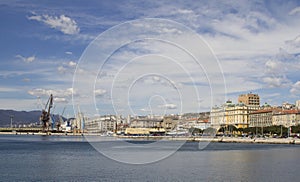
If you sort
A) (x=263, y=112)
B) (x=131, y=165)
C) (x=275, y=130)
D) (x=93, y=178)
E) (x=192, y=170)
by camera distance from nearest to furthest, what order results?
(x=93, y=178)
(x=192, y=170)
(x=131, y=165)
(x=275, y=130)
(x=263, y=112)

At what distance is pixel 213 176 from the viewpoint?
105 ft

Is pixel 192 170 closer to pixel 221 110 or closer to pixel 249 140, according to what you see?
pixel 249 140

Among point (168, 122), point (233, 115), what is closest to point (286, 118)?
point (233, 115)

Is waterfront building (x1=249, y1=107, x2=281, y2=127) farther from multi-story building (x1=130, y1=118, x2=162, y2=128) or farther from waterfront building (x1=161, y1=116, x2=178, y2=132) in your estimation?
multi-story building (x1=130, y1=118, x2=162, y2=128)

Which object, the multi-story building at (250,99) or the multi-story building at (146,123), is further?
the multi-story building at (146,123)

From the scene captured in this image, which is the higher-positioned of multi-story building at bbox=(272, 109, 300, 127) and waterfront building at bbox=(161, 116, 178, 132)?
multi-story building at bbox=(272, 109, 300, 127)

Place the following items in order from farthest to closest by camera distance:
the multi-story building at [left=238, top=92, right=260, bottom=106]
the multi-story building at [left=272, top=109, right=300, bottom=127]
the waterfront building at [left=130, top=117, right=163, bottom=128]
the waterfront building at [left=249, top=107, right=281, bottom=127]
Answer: the waterfront building at [left=130, top=117, right=163, bottom=128]
the multi-story building at [left=238, top=92, right=260, bottom=106]
the waterfront building at [left=249, top=107, right=281, bottom=127]
the multi-story building at [left=272, top=109, right=300, bottom=127]

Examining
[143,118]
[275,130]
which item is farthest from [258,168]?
[143,118]

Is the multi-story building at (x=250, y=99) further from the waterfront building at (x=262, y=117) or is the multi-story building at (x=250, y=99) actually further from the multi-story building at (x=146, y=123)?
the multi-story building at (x=146, y=123)

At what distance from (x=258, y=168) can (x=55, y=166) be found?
1735 cm

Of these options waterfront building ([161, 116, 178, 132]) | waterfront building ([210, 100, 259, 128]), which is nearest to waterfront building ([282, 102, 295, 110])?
waterfront building ([210, 100, 259, 128])

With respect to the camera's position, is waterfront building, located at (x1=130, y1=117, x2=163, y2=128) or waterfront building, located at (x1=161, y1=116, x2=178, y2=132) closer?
waterfront building, located at (x1=161, y1=116, x2=178, y2=132)

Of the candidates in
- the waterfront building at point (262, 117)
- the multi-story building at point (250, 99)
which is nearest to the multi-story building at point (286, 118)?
the waterfront building at point (262, 117)

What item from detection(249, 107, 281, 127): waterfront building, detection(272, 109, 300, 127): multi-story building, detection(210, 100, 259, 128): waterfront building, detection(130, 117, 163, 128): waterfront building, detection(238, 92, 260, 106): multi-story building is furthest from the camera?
detection(130, 117, 163, 128): waterfront building
